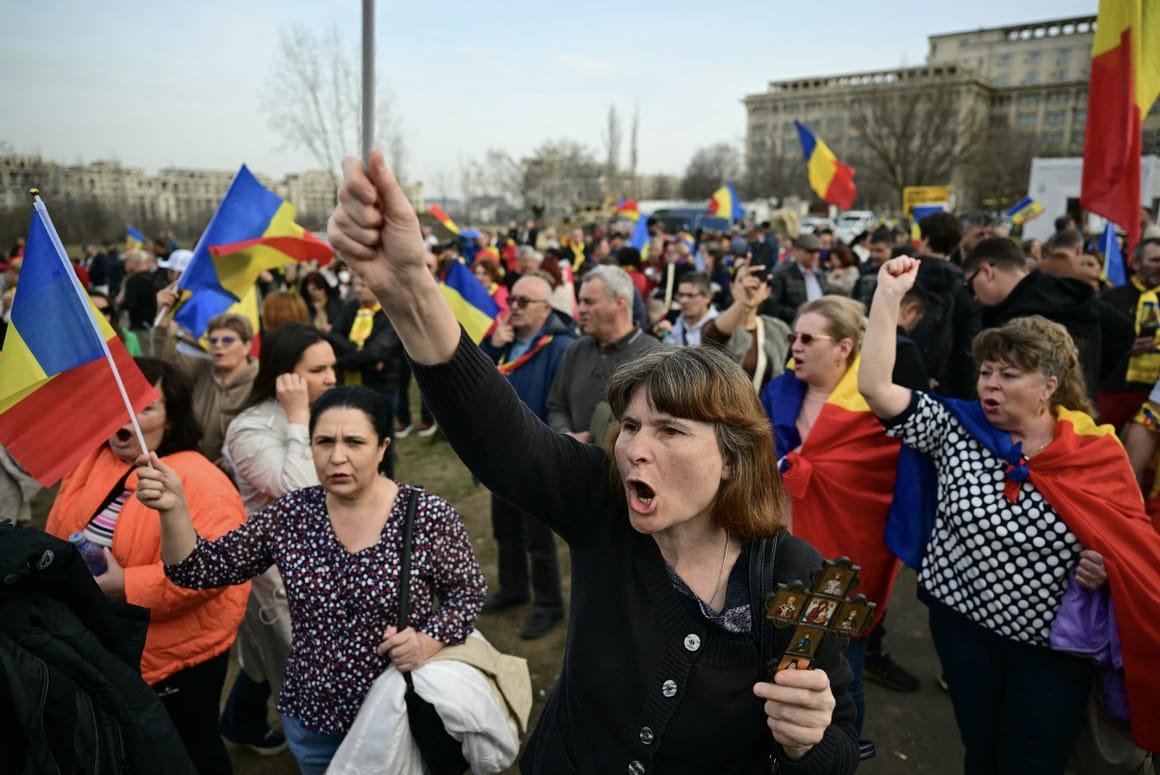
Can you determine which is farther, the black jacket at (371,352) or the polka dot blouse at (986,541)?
the black jacket at (371,352)

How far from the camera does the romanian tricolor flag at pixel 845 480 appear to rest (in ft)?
10.2

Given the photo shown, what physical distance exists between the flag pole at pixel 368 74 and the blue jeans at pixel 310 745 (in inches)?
83.7

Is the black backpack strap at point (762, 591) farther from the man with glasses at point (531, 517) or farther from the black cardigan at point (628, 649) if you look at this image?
the man with glasses at point (531, 517)

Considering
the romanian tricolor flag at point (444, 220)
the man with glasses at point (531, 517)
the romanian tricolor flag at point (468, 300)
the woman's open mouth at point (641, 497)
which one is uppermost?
the romanian tricolor flag at point (444, 220)

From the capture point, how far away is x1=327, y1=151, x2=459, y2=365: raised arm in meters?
1.14

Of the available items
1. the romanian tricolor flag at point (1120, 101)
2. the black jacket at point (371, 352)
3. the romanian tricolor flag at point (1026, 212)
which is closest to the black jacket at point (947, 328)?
the romanian tricolor flag at point (1120, 101)

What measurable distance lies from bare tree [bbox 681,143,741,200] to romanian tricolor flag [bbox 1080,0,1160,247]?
69654 mm

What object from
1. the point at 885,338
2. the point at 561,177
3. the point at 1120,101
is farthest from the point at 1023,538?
the point at 561,177

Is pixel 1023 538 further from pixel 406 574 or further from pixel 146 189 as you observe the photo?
pixel 146 189

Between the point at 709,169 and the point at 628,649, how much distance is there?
278 ft

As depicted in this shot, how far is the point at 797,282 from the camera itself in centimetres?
762

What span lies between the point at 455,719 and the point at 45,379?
1.70 m

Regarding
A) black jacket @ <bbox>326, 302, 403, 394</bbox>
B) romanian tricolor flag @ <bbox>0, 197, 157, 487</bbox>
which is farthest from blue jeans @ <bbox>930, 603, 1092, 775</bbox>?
black jacket @ <bbox>326, 302, 403, 394</bbox>

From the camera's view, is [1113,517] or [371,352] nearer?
[1113,517]
